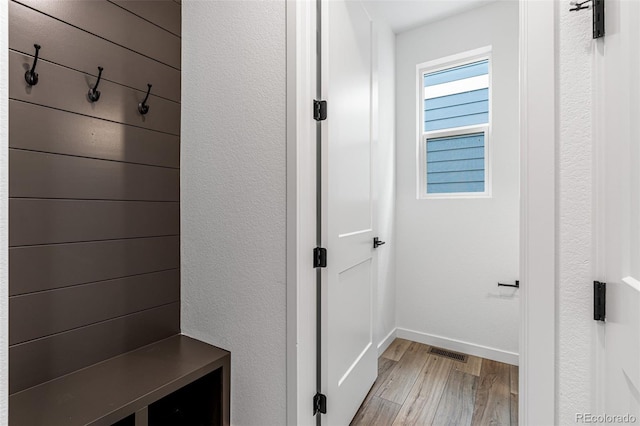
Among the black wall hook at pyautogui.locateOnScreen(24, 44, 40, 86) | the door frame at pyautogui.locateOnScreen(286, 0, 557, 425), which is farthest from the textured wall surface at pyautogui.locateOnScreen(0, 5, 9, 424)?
the door frame at pyautogui.locateOnScreen(286, 0, 557, 425)

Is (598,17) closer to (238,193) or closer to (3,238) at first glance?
(238,193)

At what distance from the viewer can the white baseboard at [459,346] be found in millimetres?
2379

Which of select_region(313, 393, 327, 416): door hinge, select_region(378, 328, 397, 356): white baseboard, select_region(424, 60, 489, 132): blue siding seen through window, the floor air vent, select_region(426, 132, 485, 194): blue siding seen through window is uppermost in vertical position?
select_region(424, 60, 489, 132): blue siding seen through window

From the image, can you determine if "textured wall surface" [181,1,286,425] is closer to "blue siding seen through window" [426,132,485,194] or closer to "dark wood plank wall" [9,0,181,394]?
"dark wood plank wall" [9,0,181,394]

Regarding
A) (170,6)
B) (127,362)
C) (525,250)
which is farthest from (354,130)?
(127,362)

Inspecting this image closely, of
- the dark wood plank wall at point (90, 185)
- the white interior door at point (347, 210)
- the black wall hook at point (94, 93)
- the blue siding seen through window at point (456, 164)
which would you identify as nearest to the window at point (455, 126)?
the blue siding seen through window at point (456, 164)

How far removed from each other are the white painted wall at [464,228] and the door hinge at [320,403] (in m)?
1.59

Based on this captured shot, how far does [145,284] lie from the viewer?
154cm

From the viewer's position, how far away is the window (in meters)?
2.53

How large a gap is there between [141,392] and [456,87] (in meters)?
2.94

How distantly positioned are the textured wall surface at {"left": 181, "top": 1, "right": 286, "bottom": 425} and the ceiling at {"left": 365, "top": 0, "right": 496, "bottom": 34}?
1.38 meters

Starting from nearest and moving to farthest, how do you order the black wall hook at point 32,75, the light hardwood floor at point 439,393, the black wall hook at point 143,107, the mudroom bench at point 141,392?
1. the mudroom bench at point 141,392
2. the black wall hook at point 32,75
3. the black wall hook at point 143,107
4. the light hardwood floor at point 439,393

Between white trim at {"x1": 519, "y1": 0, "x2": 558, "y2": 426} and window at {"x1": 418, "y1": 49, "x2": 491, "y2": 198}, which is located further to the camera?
window at {"x1": 418, "y1": 49, "x2": 491, "y2": 198}

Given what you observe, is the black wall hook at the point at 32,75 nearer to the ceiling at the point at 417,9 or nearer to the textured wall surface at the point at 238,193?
the textured wall surface at the point at 238,193
